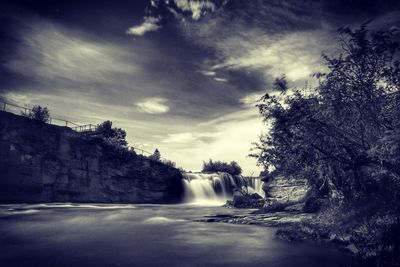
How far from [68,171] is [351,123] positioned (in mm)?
42022

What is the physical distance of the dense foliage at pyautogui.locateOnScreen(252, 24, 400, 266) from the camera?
29.2 ft

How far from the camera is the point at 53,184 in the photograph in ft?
133

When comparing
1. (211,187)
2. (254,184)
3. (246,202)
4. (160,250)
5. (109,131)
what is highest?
(109,131)

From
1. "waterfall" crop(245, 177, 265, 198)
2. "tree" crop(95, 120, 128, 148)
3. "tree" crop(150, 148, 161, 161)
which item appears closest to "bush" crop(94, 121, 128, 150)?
"tree" crop(95, 120, 128, 148)

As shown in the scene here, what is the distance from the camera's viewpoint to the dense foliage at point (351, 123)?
29.2 ft

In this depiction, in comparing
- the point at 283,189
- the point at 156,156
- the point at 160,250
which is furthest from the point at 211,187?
the point at 160,250

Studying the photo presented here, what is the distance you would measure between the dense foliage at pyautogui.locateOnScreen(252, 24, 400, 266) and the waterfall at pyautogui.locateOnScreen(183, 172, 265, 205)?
43.5m

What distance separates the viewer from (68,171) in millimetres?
42562

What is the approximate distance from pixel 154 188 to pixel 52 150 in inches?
806

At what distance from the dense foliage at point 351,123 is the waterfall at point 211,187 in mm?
43544

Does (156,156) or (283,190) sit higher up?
(156,156)

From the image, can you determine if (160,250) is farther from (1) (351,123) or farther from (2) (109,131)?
(2) (109,131)

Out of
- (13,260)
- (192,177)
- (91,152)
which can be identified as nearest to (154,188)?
(192,177)

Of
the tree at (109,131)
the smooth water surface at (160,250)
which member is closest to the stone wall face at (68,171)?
the tree at (109,131)
